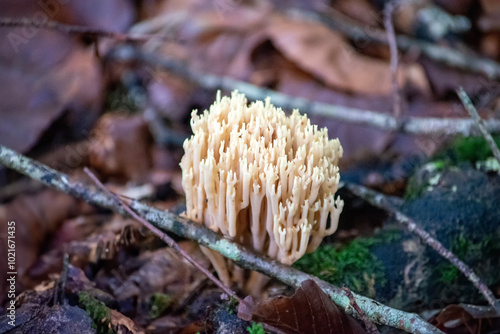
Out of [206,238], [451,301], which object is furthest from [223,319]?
[451,301]

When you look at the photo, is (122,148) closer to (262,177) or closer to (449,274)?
(262,177)

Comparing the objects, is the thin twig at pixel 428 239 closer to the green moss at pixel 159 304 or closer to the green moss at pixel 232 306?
the green moss at pixel 232 306

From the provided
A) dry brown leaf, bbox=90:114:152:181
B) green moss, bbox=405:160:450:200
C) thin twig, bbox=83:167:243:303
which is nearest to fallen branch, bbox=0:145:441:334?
thin twig, bbox=83:167:243:303

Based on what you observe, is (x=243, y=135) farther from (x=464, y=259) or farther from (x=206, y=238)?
(x=464, y=259)

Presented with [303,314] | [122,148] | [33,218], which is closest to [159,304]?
[303,314]

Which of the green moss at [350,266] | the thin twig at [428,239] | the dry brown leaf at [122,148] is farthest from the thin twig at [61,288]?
the dry brown leaf at [122,148]

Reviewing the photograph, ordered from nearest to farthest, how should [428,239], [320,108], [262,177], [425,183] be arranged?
[262,177] → [428,239] → [425,183] → [320,108]

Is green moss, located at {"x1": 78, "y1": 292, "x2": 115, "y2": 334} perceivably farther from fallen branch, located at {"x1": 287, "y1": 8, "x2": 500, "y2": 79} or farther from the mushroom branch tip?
fallen branch, located at {"x1": 287, "y1": 8, "x2": 500, "y2": 79}
